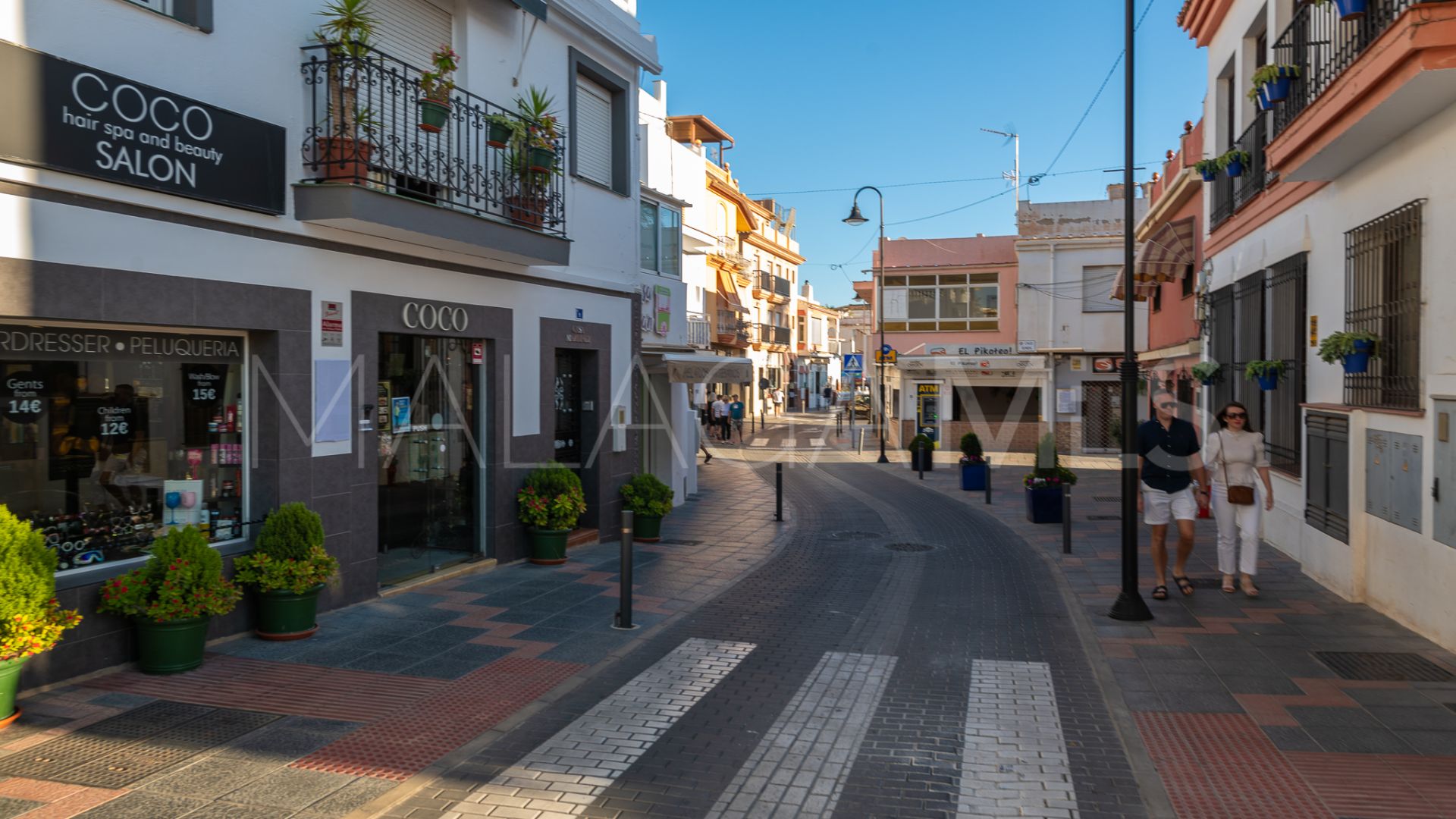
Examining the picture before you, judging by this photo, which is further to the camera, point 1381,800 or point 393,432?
point 393,432

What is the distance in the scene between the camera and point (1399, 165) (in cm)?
823

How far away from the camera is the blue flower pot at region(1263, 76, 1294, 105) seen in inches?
397

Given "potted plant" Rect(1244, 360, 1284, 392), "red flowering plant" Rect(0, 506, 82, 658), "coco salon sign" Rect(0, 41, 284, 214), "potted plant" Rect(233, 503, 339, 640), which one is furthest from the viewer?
"potted plant" Rect(1244, 360, 1284, 392)

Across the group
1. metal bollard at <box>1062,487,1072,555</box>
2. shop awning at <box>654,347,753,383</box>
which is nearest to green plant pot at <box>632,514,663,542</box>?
Answer: shop awning at <box>654,347,753,383</box>

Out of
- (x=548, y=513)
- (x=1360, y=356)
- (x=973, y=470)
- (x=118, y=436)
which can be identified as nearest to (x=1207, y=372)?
(x=973, y=470)

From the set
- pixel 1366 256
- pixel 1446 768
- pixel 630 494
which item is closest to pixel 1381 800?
pixel 1446 768

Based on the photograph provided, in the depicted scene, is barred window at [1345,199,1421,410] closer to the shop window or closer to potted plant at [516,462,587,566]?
potted plant at [516,462,587,566]

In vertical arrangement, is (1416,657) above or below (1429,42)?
below

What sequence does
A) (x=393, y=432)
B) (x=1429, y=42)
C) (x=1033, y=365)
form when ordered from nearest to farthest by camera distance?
1. (x=1429, y=42)
2. (x=393, y=432)
3. (x=1033, y=365)

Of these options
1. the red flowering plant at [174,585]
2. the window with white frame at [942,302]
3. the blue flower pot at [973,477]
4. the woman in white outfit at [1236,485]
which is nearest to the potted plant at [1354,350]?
the woman in white outfit at [1236,485]

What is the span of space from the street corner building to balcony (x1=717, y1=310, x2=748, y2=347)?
27.4 m

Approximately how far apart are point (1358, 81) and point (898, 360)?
2562 cm

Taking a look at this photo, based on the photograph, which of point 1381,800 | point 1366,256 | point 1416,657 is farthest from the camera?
point 1366,256

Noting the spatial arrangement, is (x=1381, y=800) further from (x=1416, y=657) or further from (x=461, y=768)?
(x=461, y=768)
